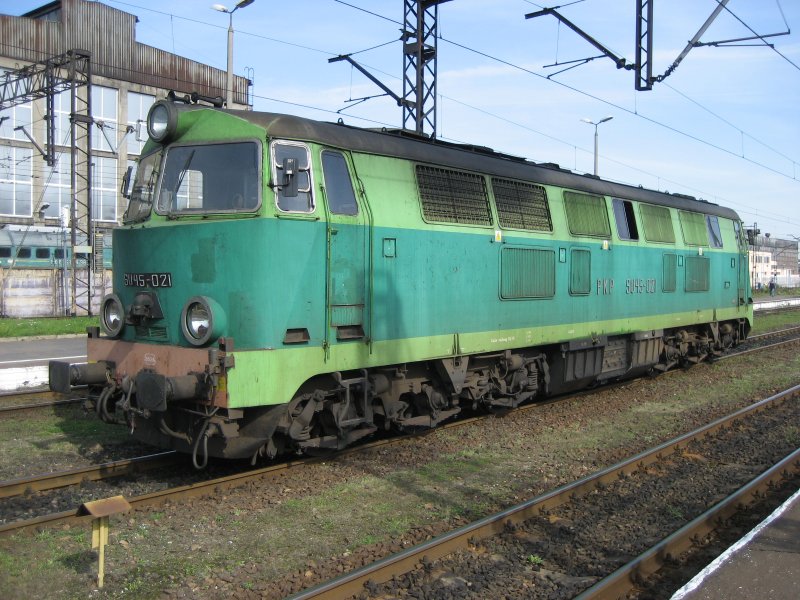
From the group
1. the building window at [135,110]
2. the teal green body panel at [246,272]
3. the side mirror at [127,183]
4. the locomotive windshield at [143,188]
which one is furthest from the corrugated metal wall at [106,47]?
the teal green body panel at [246,272]

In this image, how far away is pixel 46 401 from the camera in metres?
11.4

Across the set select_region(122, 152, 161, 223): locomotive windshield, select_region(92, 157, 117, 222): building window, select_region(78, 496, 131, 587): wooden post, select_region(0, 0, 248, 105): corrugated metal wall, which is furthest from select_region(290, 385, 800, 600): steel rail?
select_region(92, 157, 117, 222): building window

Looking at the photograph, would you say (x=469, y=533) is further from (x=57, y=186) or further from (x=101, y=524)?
(x=57, y=186)

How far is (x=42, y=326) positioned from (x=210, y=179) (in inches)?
709

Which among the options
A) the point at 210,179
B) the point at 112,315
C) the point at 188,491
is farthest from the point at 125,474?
the point at 210,179

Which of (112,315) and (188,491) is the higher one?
(112,315)

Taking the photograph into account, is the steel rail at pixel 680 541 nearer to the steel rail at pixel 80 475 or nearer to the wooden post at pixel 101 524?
the wooden post at pixel 101 524

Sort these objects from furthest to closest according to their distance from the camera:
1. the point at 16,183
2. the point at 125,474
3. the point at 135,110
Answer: the point at 135,110
the point at 16,183
the point at 125,474

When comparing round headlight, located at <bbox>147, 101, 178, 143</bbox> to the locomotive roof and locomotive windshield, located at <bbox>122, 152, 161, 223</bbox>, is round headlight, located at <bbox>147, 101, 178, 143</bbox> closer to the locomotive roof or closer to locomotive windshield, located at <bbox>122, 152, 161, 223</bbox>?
locomotive windshield, located at <bbox>122, 152, 161, 223</bbox>

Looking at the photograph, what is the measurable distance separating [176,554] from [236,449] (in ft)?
4.77

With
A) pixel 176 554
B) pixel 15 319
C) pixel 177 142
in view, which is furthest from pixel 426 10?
pixel 15 319

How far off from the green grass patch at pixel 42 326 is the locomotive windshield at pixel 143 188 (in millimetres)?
12633

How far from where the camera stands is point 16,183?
1574 inches

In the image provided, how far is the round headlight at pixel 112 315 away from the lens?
7586 mm
